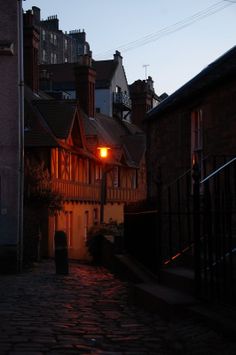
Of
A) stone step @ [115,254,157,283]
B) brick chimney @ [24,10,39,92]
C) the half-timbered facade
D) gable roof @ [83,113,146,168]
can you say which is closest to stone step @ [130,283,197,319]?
stone step @ [115,254,157,283]

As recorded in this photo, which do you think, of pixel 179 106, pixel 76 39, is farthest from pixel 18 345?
pixel 76 39

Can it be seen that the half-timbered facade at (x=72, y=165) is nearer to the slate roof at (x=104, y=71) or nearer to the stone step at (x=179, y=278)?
the slate roof at (x=104, y=71)

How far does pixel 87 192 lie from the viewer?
37.6 metres

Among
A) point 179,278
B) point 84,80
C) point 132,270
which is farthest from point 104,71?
point 179,278

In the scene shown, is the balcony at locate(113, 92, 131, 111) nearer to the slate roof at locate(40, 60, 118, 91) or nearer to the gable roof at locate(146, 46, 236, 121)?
the slate roof at locate(40, 60, 118, 91)

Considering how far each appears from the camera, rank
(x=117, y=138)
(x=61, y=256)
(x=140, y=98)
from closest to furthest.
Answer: (x=61, y=256)
(x=117, y=138)
(x=140, y=98)

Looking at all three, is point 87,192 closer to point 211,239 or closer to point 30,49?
point 30,49

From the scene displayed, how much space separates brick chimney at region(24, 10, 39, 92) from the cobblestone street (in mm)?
25892

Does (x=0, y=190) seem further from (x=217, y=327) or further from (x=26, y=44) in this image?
(x=26, y=44)

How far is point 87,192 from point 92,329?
30.0 metres

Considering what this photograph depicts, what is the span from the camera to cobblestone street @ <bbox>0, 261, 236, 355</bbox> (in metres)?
6.40

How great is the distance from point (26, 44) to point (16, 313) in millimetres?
29029

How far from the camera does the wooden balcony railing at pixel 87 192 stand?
3234cm

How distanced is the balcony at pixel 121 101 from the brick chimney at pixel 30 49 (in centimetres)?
2265
